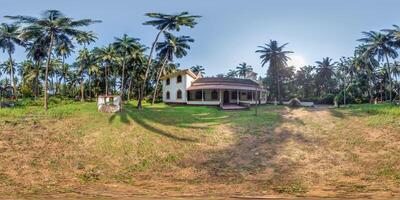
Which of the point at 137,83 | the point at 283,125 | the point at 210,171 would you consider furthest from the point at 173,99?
the point at 210,171

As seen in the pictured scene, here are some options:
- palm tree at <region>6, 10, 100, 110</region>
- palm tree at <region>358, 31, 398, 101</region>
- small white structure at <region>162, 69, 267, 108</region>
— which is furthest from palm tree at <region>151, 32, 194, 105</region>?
palm tree at <region>358, 31, 398, 101</region>

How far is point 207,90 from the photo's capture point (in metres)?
50.3

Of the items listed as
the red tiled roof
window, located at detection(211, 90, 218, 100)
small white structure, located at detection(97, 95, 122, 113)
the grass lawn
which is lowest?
the grass lawn

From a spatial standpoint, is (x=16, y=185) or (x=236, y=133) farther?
(x=236, y=133)

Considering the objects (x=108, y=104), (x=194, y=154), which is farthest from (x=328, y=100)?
(x=194, y=154)

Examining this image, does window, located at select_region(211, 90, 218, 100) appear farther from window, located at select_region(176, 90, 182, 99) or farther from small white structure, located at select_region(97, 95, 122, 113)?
small white structure, located at select_region(97, 95, 122, 113)

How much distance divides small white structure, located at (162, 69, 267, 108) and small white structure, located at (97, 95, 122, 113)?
18.5m

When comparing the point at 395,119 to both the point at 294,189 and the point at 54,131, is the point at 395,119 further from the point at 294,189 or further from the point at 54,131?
the point at 54,131

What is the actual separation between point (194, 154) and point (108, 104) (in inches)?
491

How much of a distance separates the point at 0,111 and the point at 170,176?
20.5 meters

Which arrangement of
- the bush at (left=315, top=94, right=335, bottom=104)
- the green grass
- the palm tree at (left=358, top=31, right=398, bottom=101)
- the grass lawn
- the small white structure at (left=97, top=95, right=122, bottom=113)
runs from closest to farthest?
the grass lawn → the green grass → the small white structure at (left=97, top=95, right=122, bottom=113) → the palm tree at (left=358, top=31, right=398, bottom=101) → the bush at (left=315, top=94, right=335, bottom=104)

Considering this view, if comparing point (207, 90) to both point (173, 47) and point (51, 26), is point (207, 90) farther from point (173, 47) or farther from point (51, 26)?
point (51, 26)

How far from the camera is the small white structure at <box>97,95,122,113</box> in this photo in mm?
31250

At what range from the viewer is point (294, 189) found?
1539cm
